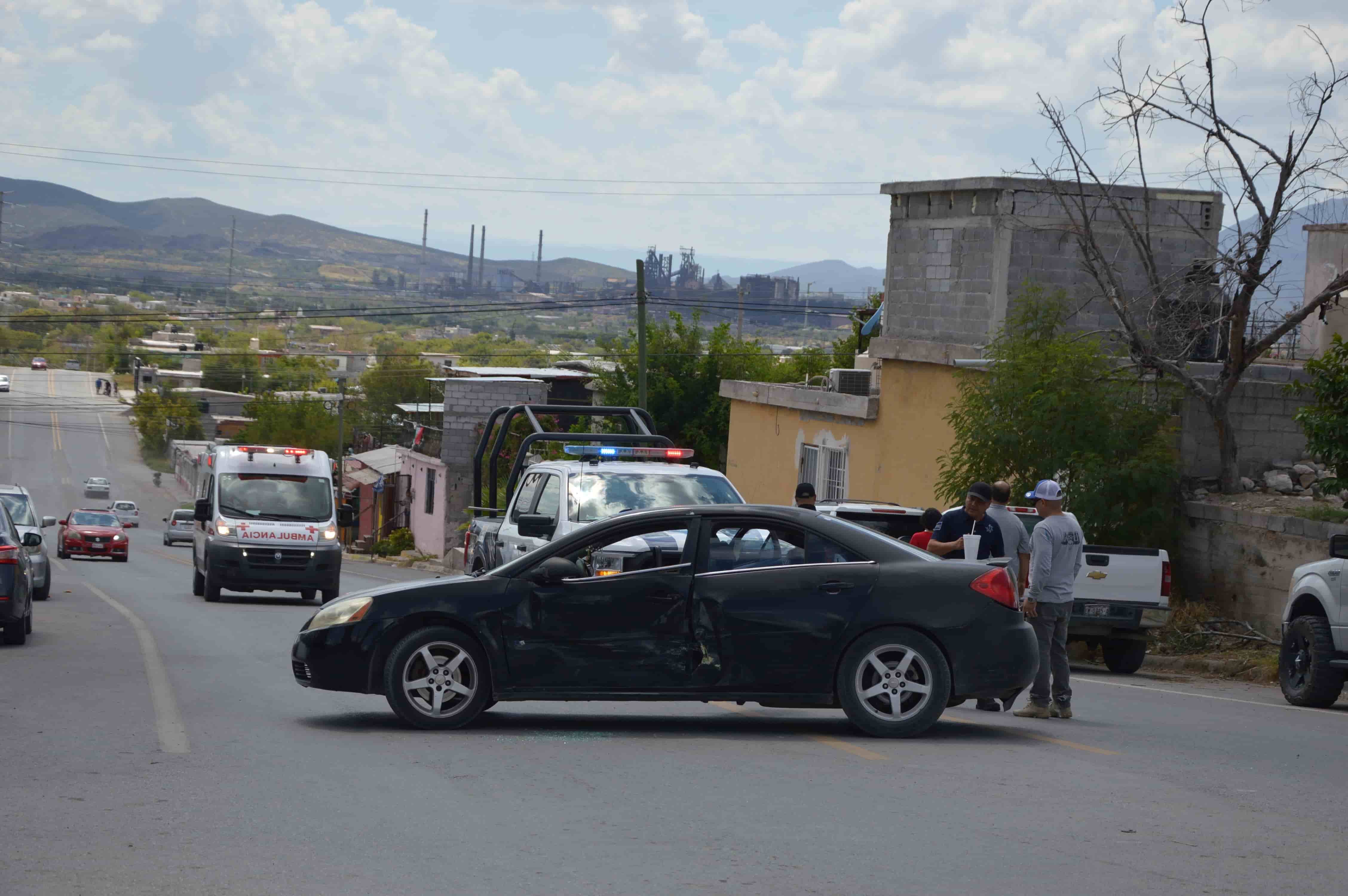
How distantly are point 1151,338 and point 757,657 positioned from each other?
14114 millimetres

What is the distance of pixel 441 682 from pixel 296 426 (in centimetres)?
9808

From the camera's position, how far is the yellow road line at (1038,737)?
9719mm

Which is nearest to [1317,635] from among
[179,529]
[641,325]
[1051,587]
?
[1051,587]

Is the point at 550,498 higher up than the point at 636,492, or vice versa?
the point at 636,492

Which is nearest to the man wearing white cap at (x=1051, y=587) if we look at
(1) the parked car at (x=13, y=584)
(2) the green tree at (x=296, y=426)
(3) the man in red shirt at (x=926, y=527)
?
(3) the man in red shirt at (x=926, y=527)

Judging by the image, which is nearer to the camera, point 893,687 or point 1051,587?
point 893,687

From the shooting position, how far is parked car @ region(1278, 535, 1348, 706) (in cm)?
1373

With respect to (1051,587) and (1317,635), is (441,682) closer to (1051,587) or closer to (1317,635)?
(1051,587)

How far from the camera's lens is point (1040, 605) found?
11.2 metres

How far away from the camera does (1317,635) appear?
45.5 feet

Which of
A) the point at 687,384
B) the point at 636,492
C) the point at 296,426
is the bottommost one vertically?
the point at 296,426

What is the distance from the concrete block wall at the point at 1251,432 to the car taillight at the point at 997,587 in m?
13.1

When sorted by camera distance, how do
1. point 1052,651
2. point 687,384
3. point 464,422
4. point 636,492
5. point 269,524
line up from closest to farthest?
1. point 1052,651
2. point 636,492
3. point 269,524
4. point 687,384
5. point 464,422

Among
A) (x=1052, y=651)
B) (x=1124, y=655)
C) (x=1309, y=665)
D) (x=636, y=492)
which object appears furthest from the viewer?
(x=1124, y=655)
